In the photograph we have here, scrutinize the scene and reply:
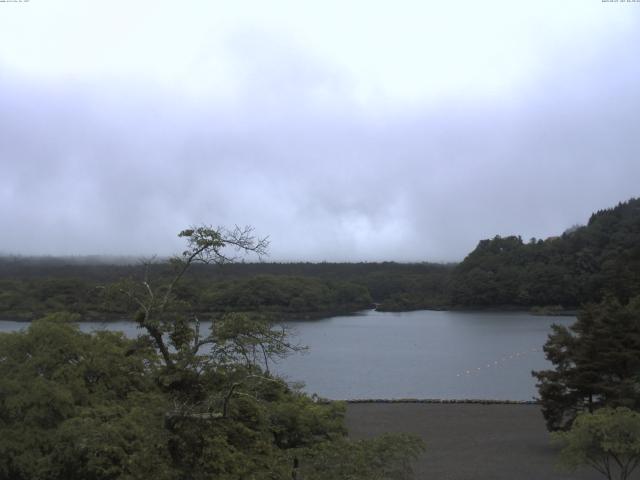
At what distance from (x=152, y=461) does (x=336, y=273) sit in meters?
114

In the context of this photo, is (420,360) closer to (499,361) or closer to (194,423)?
(499,361)

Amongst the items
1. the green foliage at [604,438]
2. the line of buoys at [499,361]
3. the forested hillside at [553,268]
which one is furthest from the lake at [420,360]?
the forested hillside at [553,268]

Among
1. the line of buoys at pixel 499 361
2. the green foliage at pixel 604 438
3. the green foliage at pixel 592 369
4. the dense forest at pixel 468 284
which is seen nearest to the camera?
the green foliage at pixel 604 438

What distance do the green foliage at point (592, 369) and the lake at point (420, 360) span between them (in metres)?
7.46

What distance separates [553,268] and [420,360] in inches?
2111

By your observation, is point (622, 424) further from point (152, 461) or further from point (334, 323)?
point (334, 323)

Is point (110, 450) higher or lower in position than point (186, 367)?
lower

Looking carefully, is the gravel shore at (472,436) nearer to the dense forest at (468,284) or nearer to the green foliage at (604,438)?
the green foliage at (604,438)

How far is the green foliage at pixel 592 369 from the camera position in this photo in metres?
16.7

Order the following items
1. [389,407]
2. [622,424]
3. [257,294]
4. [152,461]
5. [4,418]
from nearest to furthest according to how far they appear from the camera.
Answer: [152,461] → [4,418] → [622,424] → [389,407] → [257,294]

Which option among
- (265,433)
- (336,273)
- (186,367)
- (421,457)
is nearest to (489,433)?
(421,457)

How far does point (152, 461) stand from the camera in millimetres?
6621

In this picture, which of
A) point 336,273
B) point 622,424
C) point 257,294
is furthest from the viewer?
point 336,273

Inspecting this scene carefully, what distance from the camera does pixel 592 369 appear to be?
16938 millimetres
